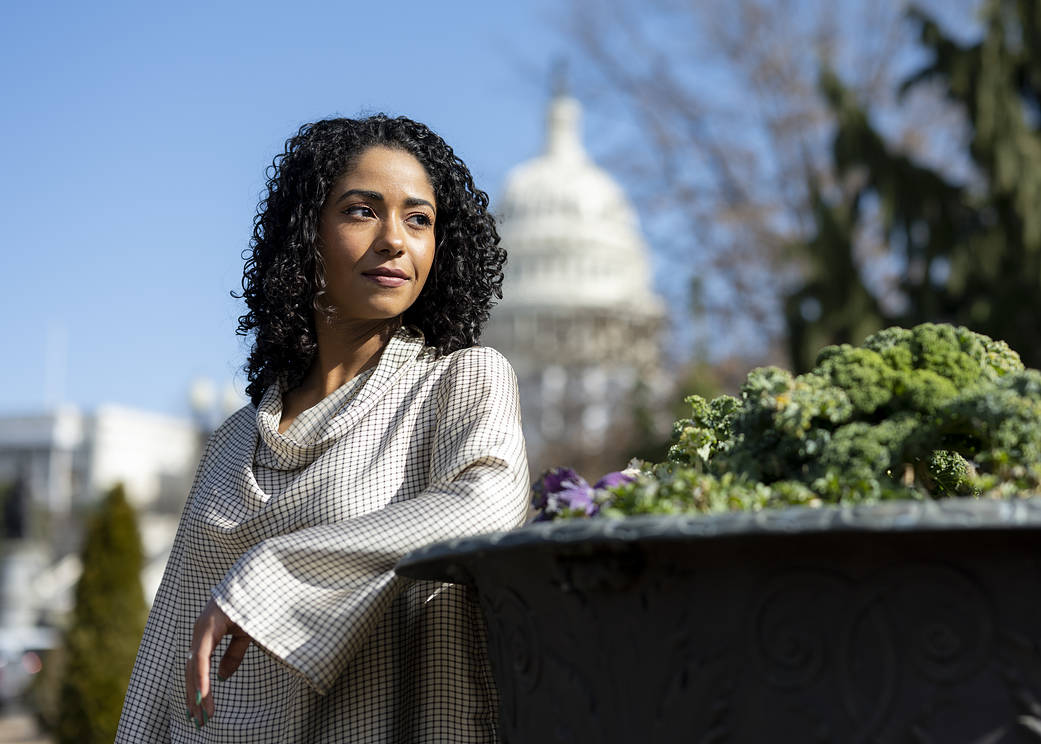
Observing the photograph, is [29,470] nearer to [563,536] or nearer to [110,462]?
[110,462]

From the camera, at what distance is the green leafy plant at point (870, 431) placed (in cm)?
140

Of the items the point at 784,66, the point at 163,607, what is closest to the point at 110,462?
the point at 784,66

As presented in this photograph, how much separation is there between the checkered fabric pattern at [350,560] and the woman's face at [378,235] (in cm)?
9

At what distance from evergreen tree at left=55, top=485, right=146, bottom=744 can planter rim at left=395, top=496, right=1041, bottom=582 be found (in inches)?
446

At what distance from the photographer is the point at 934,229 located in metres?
12.1

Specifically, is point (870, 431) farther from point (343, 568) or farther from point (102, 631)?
point (102, 631)

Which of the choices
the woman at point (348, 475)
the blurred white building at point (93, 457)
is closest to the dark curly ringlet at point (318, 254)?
the woman at point (348, 475)

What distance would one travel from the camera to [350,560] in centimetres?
171

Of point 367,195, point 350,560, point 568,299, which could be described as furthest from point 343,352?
point 568,299

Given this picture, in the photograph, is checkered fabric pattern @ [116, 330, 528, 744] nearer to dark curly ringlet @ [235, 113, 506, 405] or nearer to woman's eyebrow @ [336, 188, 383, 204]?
dark curly ringlet @ [235, 113, 506, 405]

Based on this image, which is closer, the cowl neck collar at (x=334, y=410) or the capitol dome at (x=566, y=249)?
the cowl neck collar at (x=334, y=410)

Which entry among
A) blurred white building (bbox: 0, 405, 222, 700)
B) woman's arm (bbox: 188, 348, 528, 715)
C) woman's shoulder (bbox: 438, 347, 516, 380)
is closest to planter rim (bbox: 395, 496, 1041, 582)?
woman's arm (bbox: 188, 348, 528, 715)

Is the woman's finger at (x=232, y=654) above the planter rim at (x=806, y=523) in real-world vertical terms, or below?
below

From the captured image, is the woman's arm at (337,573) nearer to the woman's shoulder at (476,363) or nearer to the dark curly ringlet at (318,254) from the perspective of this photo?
the woman's shoulder at (476,363)
